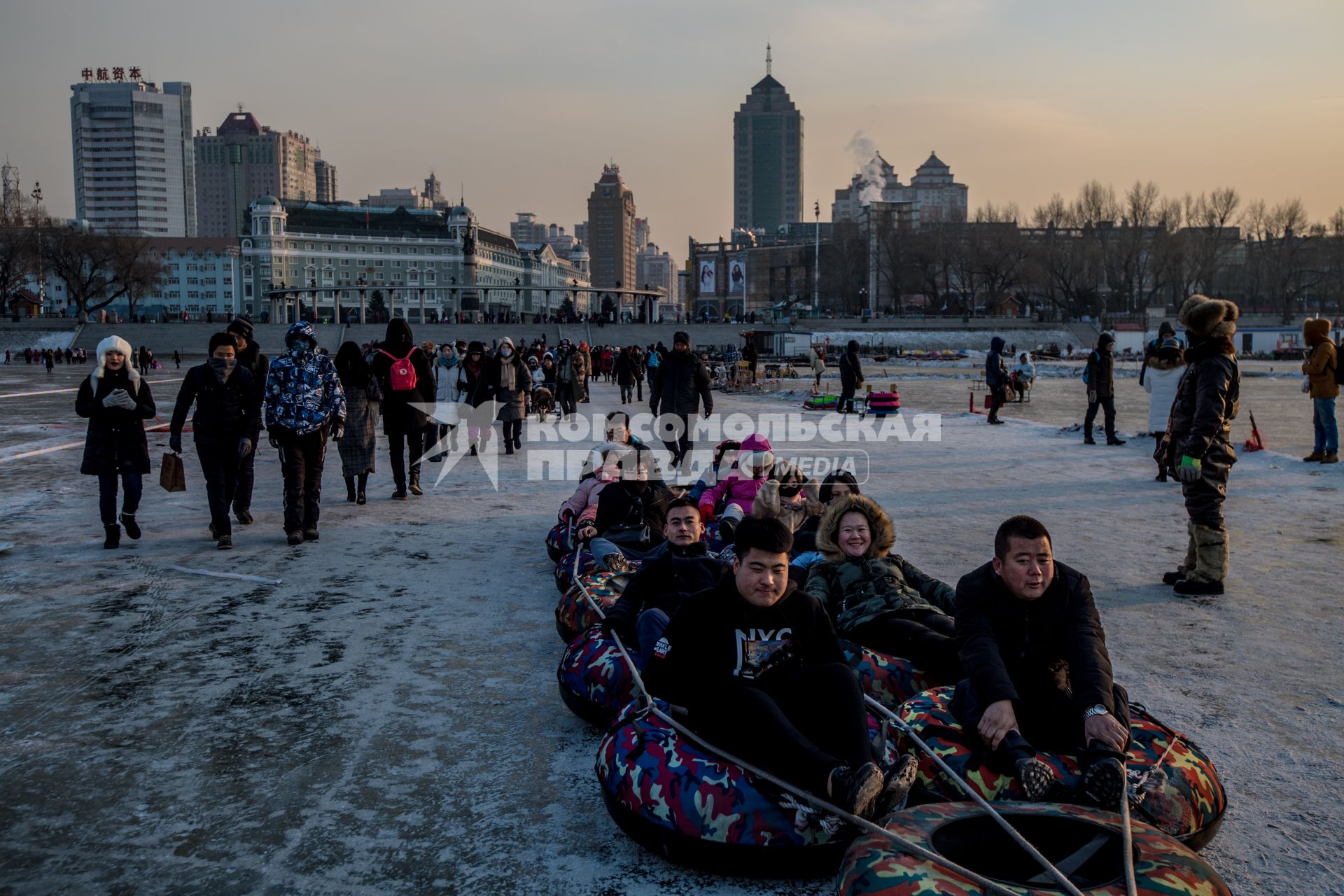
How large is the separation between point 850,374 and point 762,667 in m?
17.9

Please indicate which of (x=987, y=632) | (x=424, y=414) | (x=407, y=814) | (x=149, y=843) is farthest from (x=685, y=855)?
(x=424, y=414)

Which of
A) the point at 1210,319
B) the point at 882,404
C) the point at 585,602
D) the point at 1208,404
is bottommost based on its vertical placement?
the point at 585,602

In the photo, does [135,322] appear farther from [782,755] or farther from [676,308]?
[676,308]

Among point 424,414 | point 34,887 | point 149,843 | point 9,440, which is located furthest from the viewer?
point 9,440

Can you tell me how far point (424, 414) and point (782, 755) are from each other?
26.5 feet

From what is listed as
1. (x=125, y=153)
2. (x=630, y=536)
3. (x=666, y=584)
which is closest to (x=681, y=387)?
(x=630, y=536)

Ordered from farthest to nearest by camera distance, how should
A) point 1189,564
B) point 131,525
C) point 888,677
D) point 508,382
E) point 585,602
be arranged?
point 508,382 → point 131,525 → point 1189,564 → point 585,602 → point 888,677

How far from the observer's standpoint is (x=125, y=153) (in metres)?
184

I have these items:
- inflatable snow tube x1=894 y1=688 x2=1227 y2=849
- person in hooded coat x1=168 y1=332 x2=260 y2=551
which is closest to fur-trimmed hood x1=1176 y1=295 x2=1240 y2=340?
inflatable snow tube x1=894 y1=688 x2=1227 y2=849

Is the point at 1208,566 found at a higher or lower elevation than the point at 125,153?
lower

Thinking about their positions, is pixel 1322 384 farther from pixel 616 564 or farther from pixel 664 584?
pixel 664 584

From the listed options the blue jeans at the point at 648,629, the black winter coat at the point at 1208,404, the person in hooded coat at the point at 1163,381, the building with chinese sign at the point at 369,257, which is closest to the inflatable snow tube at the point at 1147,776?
the blue jeans at the point at 648,629

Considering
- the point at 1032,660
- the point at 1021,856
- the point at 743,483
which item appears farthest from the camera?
the point at 743,483

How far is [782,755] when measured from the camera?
3355 millimetres
